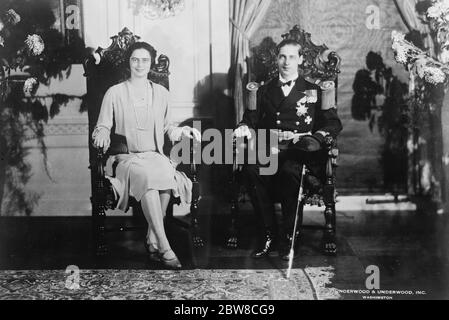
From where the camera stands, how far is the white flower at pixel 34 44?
358 centimetres

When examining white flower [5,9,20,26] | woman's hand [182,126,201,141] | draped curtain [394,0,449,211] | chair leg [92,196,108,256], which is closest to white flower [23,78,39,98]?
white flower [5,9,20,26]

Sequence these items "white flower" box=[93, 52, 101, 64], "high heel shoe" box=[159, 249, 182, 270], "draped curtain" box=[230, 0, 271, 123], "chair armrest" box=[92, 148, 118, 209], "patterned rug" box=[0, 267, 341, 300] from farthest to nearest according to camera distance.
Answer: "draped curtain" box=[230, 0, 271, 123]
"white flower" box=[93, 52, 101, 64]
"chair armrest" box=[92, 148, 118, 209]
"high heel shoe" box=[159, 249, 182, 270]
"patterned rug" box=[0, 267, 341, 300]

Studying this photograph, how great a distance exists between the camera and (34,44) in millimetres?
3586

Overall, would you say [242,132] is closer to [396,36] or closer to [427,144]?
[396,36]

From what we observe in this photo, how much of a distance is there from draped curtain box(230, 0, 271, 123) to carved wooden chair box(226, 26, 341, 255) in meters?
0.13

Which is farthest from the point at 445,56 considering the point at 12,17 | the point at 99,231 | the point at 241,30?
→ the point at 12,17

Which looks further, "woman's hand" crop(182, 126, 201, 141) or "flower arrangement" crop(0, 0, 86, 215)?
"flower arrangement" crop(0, 0, 86, 215)

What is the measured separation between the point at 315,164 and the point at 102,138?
1245 mm

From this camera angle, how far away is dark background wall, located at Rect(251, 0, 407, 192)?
3.86 metres

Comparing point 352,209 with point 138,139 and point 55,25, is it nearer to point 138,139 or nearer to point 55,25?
point 138,139

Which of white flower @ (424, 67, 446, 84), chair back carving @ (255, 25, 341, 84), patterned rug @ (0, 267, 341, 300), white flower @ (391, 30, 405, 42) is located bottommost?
patterned rug @ (0, 267, 341, 300)

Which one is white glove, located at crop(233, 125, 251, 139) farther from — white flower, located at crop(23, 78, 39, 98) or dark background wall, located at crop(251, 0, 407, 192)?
white flower, located at crop(23, 78, 39, 98)

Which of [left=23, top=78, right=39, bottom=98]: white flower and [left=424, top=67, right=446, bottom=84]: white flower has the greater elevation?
[left=424, top=67, right=446, bottom=84]: white flower
